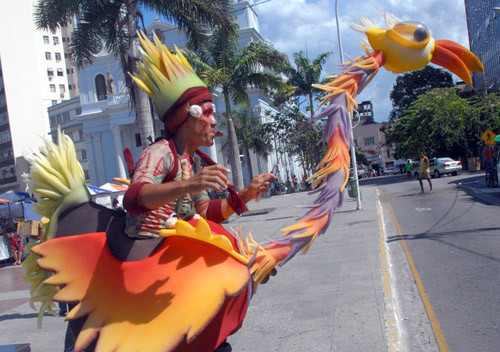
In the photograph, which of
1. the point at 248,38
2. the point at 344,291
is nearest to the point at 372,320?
the point at 344,291

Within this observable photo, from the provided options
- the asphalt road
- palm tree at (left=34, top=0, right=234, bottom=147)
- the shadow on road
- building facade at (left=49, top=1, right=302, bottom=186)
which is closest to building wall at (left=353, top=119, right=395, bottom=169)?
building facade at (left=49, top=1, right=302, bottom=186)

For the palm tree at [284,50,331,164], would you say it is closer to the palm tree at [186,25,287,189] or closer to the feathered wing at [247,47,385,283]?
the palm tree at [186,25,287,189]

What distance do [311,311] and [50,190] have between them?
3718 millimetres

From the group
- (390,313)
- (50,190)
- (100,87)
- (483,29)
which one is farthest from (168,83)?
(100,87)

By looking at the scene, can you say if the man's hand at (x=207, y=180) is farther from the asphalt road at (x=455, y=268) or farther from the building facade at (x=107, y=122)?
the building facade at (x=107, y=122)

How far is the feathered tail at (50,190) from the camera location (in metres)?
2.48

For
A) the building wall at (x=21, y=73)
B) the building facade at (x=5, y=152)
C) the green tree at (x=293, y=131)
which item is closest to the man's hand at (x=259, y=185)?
the green tree at (x=293, y=131)

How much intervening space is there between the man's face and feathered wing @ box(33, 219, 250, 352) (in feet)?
1.86

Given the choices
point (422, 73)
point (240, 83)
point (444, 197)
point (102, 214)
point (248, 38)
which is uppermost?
point (248, 38)

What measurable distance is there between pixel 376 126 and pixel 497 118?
47.1 metres

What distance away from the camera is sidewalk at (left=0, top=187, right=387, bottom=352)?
4.52m

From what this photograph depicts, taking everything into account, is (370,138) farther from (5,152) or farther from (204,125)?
(204,125)

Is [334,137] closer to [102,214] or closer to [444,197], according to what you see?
[102,214]

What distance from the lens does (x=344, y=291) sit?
19.8ft
